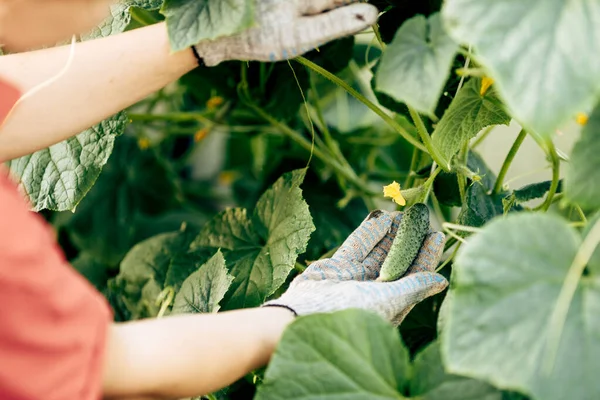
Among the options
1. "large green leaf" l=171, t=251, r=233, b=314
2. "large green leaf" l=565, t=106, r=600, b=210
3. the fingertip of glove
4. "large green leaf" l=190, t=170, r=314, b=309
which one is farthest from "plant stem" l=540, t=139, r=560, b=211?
"large green leaf" l=171, t=251, r=233, b=314

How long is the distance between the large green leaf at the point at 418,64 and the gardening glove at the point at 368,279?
0.71ft

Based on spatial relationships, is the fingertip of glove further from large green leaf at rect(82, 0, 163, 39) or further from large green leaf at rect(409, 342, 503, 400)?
large green leaf at rect(82, 0, 163, 39)

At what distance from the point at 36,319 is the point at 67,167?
0.47 meters

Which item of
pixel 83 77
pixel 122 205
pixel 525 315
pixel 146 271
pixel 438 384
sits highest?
pixel 83 77

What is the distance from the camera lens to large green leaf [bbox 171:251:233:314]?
871 mm

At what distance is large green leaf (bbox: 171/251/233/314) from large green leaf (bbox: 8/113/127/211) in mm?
197

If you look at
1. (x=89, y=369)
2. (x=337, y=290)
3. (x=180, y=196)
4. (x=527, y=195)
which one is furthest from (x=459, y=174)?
(x=180, y=196)

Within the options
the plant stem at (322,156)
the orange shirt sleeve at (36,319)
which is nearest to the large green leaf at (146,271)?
the plant stem at (322,156)

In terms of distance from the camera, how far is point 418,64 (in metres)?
0.56

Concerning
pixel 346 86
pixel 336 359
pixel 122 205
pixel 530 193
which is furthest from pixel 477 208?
pixel 122 205

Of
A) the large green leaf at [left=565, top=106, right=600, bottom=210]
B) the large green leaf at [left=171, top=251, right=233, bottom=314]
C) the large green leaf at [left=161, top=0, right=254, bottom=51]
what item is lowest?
the large green leaf at [left=171, top=251, right=233, bottom=314]

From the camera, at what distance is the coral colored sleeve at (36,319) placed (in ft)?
1.57

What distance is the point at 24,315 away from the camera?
0.49 metres

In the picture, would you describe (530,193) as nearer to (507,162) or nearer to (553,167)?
(507,162)
